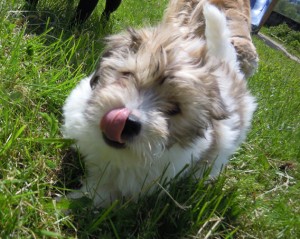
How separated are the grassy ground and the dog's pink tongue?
1.15 ft

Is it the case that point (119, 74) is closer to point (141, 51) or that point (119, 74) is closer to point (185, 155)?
point (141, 51)

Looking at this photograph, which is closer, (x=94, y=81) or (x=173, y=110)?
(x=173, y=110)

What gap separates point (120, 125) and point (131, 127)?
61mm

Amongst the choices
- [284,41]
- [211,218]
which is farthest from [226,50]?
[284,41]

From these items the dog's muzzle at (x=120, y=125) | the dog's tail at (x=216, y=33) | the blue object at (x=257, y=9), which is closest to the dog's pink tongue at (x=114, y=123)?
the dog's muzzle at (x=120, y=125)

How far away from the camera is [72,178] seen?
255 centimetres

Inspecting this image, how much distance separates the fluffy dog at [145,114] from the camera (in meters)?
2.15

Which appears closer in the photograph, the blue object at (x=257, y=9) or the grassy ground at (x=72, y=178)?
the grassy ground at (x=72, y=178)

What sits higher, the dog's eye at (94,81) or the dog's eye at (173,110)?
the dog's eye at (173,110)

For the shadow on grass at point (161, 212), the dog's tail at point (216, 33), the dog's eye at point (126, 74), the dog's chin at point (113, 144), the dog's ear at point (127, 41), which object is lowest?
the shadow on grass at point (161, 212)

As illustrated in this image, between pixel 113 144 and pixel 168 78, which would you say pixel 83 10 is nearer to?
pixel 168 78

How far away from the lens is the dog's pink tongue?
2.03m

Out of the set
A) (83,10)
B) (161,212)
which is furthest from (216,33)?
(83,10)

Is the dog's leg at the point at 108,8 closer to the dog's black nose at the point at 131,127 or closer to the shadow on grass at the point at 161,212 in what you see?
the shadow on grass at the point at 161,212
